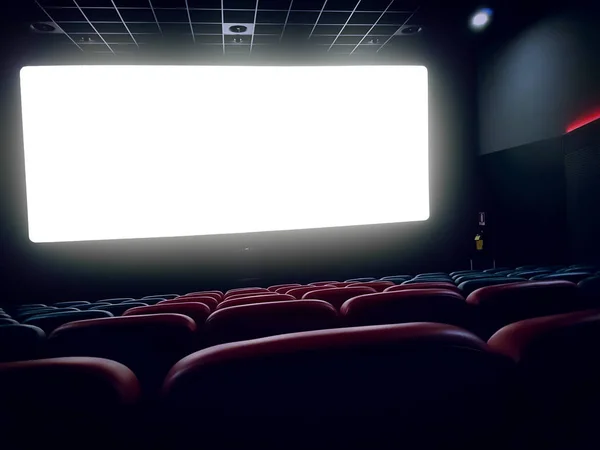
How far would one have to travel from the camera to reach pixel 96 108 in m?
6.28

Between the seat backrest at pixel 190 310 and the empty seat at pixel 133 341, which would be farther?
the seat backrest at pixel 190 310

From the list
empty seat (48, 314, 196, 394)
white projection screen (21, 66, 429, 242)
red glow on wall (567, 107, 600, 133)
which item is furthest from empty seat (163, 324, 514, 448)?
white projection screen (21, 66, 429, 242)

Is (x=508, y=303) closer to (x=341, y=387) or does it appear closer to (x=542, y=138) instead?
(x=341, y=387)

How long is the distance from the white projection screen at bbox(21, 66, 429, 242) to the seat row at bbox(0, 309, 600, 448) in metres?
6.04

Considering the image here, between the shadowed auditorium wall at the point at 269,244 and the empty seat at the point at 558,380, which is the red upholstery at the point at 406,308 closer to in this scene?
the empty seat at the point at 558,380

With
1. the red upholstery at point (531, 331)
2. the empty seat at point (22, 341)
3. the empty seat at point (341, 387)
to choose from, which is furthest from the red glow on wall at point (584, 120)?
the empty seat at point (22, 341)

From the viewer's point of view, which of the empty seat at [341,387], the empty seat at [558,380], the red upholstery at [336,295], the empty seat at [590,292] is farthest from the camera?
the red upholstery at [336,295]

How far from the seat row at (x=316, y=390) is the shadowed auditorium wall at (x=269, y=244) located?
6.19 m

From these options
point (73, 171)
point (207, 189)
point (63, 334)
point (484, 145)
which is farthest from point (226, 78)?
point (63, 334)

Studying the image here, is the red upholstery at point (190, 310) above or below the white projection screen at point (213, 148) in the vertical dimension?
below

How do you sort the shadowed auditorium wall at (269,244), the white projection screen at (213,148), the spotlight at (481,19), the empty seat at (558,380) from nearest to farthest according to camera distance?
the empty seat at (558,380), the white projection screen at (213,148), the spotlight at (481,19), the shadowed auditorium wall at (269,244)

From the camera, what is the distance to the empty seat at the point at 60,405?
1.95 feet

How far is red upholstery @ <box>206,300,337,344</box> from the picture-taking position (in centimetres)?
149

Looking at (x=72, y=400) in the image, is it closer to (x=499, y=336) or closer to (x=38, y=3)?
(x=499, y=336)
